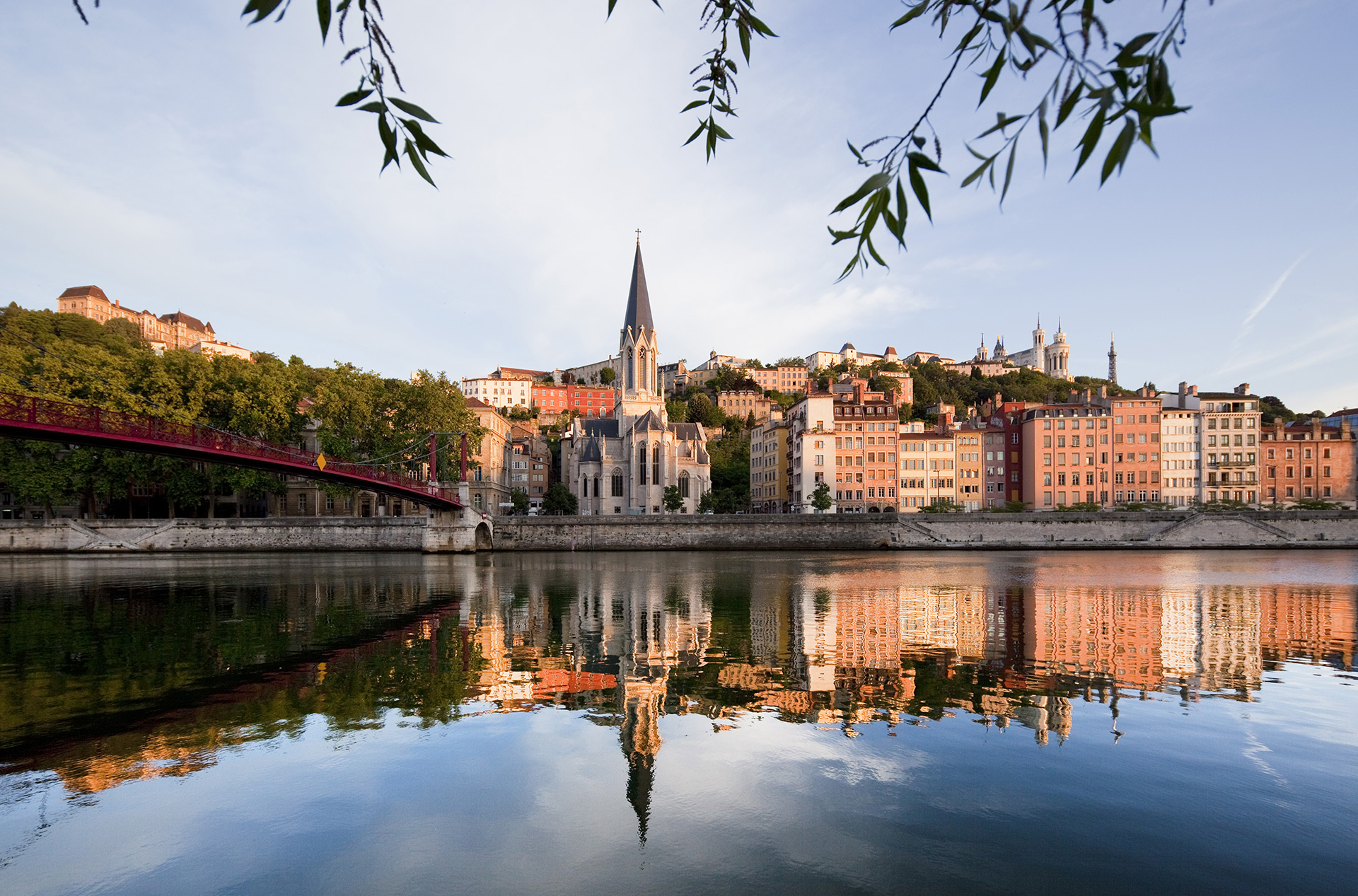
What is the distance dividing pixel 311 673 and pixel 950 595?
18.9 meters

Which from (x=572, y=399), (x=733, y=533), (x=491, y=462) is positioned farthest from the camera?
(x=572, y=399)

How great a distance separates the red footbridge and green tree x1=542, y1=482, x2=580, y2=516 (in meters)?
28.4

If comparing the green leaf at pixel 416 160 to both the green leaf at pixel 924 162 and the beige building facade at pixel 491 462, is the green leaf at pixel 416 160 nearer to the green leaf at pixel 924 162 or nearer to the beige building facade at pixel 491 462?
the green leaf at pixel 924 162

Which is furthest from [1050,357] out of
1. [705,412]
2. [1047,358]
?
[705,412]

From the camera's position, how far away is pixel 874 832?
6039 millimetres

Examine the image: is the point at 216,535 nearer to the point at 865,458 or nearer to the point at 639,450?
the point at 639,450

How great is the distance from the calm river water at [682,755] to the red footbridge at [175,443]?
30.2 feet

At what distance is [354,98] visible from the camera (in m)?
2.36

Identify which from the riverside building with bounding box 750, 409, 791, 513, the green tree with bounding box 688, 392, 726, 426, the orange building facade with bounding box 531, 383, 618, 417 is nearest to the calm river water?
the riverside building with bounding box 750, 409, 791, 513

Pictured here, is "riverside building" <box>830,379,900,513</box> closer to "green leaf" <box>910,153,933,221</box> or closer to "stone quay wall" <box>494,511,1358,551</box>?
"stone quay wall" <box>494,511,1358,551</box>

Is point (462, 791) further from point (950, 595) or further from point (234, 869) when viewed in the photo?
point (950, 595)

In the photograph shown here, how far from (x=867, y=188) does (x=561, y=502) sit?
266 ft

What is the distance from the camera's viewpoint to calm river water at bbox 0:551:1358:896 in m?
5.52

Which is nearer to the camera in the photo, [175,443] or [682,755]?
[682,755]
